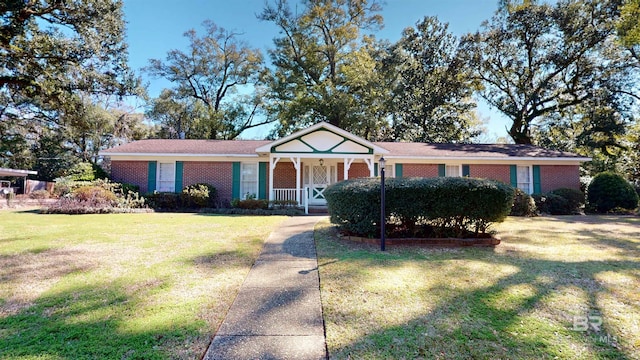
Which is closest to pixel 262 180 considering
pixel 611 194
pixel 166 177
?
pixel 166 177

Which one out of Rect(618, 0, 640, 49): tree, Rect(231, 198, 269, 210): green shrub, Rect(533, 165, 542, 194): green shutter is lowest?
Rect(231, 198, 269, 210): green shrub

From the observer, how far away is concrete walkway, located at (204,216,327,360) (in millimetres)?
2650

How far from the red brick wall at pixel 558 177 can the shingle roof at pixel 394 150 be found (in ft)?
2.21

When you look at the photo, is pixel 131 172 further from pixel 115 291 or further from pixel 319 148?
pixel 115 291

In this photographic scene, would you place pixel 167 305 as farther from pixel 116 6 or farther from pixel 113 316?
pixel 116 6

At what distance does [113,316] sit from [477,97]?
30.4 m

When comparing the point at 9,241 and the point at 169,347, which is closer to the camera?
the point at 169,347

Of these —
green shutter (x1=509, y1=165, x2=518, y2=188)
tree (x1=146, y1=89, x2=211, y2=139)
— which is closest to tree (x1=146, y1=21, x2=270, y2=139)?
tree (x1=146, y1=89, x2=211, y2=139)

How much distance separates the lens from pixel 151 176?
1531cm

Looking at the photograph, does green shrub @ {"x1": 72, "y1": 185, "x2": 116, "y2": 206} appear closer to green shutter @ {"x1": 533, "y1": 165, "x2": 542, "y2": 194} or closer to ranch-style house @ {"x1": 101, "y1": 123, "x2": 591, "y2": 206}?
ranch-style house @ {"x1": 101, "y1": 123, "x2": 591, "y2": 206}

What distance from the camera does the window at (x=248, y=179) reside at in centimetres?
1565

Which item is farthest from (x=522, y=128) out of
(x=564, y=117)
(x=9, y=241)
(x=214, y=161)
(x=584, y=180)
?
(x=9, y=241)

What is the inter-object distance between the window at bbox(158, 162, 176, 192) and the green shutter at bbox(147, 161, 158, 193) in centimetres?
23

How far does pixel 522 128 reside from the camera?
25734 millimetres
